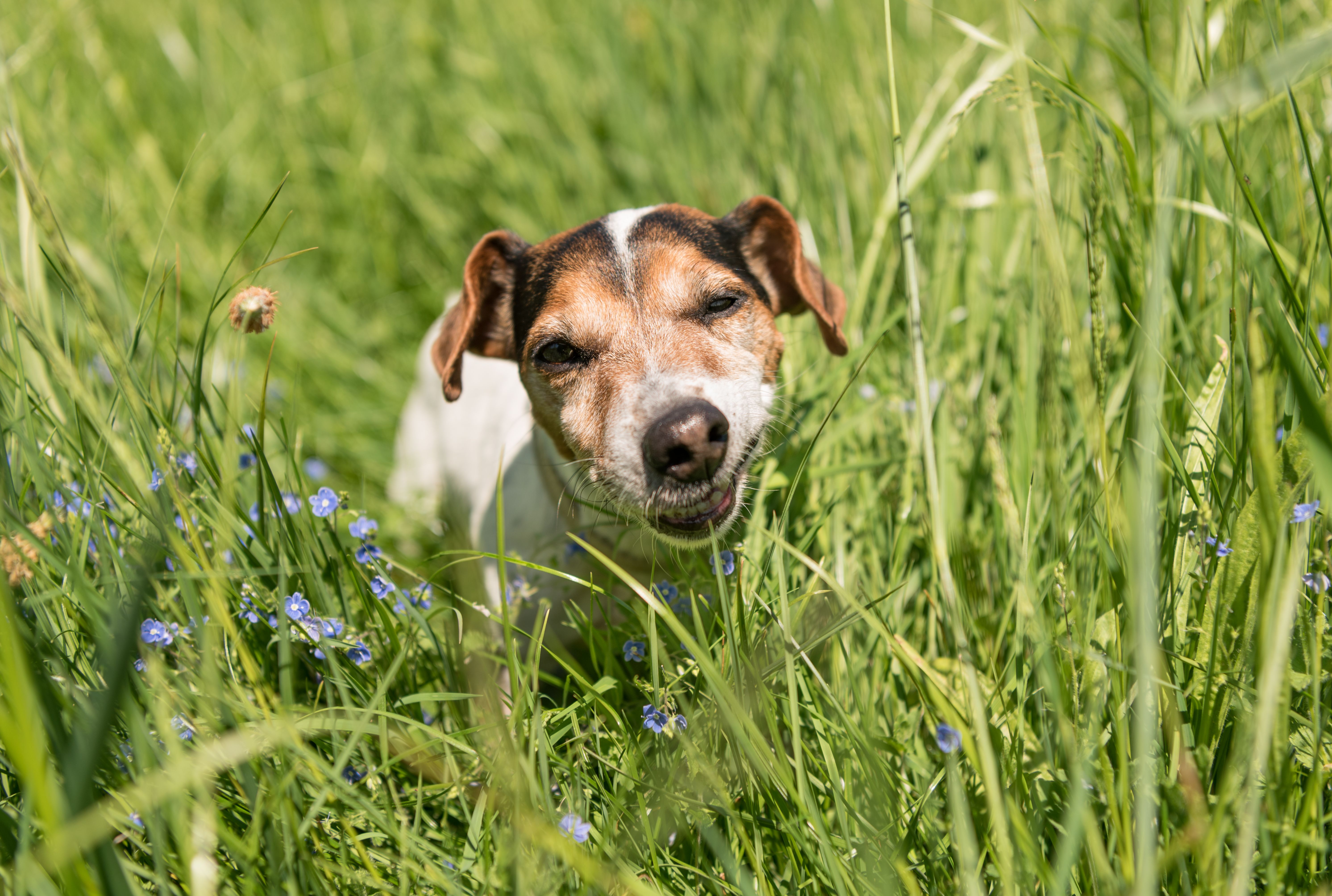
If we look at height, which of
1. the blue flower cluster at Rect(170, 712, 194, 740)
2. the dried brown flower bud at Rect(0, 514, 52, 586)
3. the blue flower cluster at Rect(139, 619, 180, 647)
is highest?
the dried brown flower bud at Rect(0, 514, 52, 586)

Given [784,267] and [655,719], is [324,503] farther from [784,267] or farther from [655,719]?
[784,267]

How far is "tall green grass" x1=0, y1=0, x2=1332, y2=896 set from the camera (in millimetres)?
1570

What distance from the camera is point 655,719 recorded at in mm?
1964

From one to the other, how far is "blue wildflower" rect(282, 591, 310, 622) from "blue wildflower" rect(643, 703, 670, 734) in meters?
0.88

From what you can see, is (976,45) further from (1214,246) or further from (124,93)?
(124,93)

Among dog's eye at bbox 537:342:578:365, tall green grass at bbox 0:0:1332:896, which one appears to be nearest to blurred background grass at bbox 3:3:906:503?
tall green grass at bbox 0:0:1332:896

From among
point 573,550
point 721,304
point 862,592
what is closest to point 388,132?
point 721,304

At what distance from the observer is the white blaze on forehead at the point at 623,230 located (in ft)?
9.04

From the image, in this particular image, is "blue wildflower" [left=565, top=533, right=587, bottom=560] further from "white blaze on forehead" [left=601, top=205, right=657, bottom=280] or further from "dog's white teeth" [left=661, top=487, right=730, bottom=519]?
"white blaze on forehead" [left=601, top=205, right=657, bottom=280]

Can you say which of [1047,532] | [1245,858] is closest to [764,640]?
A: [1047,532]

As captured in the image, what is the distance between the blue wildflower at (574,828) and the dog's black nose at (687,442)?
0.91 metres

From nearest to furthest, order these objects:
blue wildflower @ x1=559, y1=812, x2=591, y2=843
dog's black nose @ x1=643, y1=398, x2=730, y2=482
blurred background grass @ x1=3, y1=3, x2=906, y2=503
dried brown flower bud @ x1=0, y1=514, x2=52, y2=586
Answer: blue wildflower @ x1=559, y1=812, x2=591, y2=843, dried brown flower bud @ x1=0, y1=514, x2=52, y2=586, dog's black nose @ x1=643, y1=398, x2=730, y2=482, blurred background grass @ x1=3, y1=3, x2=906, y2=503

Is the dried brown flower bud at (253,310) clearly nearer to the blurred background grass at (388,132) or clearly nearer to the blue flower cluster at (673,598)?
the blue flower cluster at (673,598)

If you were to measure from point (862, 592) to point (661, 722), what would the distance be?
29.5 inches
